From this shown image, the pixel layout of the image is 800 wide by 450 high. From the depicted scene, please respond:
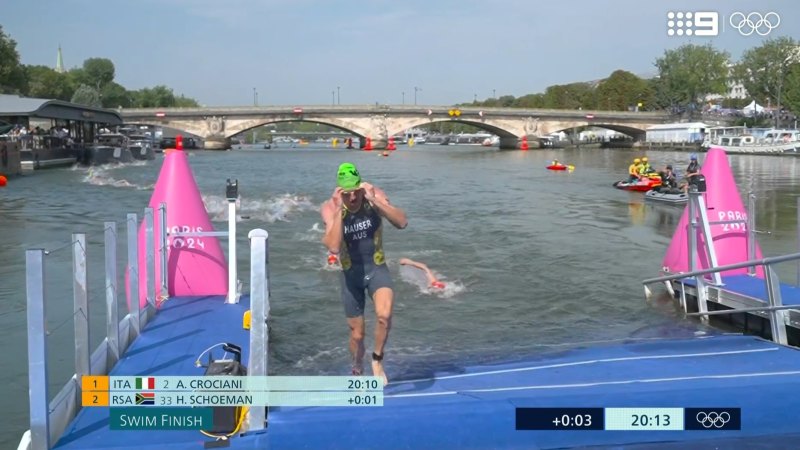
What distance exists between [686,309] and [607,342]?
1714 mm

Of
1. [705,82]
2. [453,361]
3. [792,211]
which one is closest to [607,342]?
[453,361]

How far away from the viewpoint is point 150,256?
27.2ft

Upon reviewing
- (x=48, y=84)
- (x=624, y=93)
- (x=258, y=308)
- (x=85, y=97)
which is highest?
(x=48, y=84)

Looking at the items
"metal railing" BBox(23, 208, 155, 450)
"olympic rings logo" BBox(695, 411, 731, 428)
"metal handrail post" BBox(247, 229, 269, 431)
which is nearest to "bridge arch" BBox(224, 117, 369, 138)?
"metal railing" BBox(23, 208, 155, 450)

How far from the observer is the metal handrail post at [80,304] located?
212 inches

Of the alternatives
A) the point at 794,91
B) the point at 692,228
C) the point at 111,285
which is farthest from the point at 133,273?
the point at 794,91

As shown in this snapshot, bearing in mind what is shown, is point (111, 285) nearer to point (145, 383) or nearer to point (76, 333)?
point (76, 333)

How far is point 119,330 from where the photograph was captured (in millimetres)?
6891

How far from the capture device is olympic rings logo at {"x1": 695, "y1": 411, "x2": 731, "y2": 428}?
5.45m

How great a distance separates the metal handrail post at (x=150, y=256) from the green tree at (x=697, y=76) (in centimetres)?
12255

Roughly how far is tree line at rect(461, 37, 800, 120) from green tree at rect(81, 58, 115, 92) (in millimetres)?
87461

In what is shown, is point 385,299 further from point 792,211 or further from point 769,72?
point 769,72

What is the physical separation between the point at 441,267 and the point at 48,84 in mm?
114376

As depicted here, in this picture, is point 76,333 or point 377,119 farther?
point 377,119
